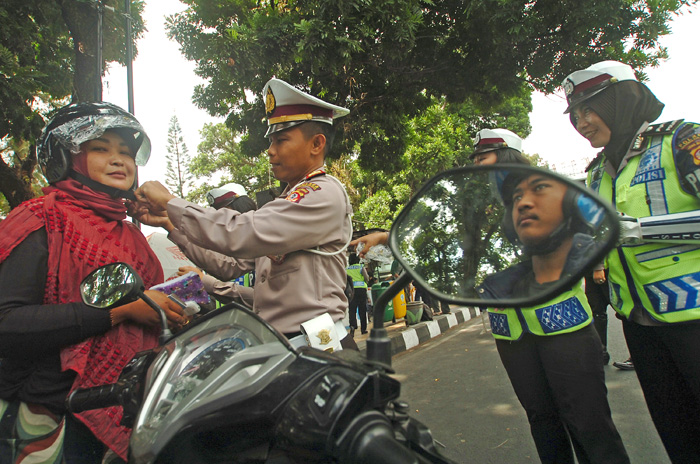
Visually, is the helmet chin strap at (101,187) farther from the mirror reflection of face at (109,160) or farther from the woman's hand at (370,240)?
the woman's hand at (370,240)

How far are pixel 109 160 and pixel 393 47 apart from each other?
4.28 metres

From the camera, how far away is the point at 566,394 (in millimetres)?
1744

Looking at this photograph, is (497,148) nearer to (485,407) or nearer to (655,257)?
(655,257)

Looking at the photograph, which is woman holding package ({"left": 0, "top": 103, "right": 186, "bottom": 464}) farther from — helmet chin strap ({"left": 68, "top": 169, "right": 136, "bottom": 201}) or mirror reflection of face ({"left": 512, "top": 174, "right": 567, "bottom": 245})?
mirror reflection of face ({"left": 512, "top": 174, "right": 567, "bottom": 245})

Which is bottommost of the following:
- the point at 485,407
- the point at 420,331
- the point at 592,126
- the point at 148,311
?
the point at 420,331

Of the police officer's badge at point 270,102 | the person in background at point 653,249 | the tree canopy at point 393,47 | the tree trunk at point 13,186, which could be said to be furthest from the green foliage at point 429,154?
the police officer's badge at point 270,102

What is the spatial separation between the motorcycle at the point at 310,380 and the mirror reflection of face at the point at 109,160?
0.83 metres

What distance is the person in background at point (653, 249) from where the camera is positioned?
1.54 metres

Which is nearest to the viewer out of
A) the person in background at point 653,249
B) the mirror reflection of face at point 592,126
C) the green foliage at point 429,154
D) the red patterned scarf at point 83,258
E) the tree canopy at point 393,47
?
the red patterned scarf at point 83,258

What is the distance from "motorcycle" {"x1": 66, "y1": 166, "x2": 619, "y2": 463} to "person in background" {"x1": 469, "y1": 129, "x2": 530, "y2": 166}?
61.3 inches

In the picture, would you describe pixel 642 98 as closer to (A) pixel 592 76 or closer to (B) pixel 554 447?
(A) pixel 592 76

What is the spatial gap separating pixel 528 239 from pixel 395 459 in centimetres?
46

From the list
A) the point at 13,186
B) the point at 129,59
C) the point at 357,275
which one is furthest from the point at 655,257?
the point at 13,186

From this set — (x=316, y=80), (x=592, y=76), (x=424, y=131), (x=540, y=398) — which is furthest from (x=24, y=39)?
(x=424, y=131)
